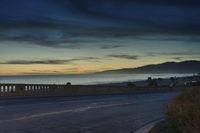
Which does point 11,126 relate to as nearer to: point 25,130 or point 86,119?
point 25,130

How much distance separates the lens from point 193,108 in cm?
1219

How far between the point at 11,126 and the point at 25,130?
106 cm

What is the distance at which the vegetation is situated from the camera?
11.2m

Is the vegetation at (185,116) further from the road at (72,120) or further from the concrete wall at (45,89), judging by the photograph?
the concrete wall at (45,89)

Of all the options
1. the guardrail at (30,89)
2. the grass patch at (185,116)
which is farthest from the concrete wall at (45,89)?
the grass patch at (185,116)

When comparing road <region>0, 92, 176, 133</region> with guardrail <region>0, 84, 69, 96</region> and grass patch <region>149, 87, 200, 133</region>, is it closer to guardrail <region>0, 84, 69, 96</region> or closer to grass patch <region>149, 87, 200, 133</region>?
grass patch <region>149, 87, 200, 133</region>

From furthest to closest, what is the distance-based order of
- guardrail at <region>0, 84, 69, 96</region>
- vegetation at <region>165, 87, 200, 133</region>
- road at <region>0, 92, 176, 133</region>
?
guardrail at <region>0, 84, 69, 96</region> < road at <region>0, 92, 176, 133</region> < vegetation at <region>165, 87, 200, 133</region>

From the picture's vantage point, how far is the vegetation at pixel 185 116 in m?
11.2

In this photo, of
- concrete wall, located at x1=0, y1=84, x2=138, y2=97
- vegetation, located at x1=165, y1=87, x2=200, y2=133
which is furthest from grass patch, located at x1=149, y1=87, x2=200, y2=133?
concrete wall, located at x1=0, y1=84, x2=138, y2=97

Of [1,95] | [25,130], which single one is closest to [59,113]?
[25,130]

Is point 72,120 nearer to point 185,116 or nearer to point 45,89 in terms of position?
point 185,116

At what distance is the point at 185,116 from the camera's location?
11.9 metres

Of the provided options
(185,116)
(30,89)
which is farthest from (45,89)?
(185,116)

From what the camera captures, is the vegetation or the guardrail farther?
the guardrail
